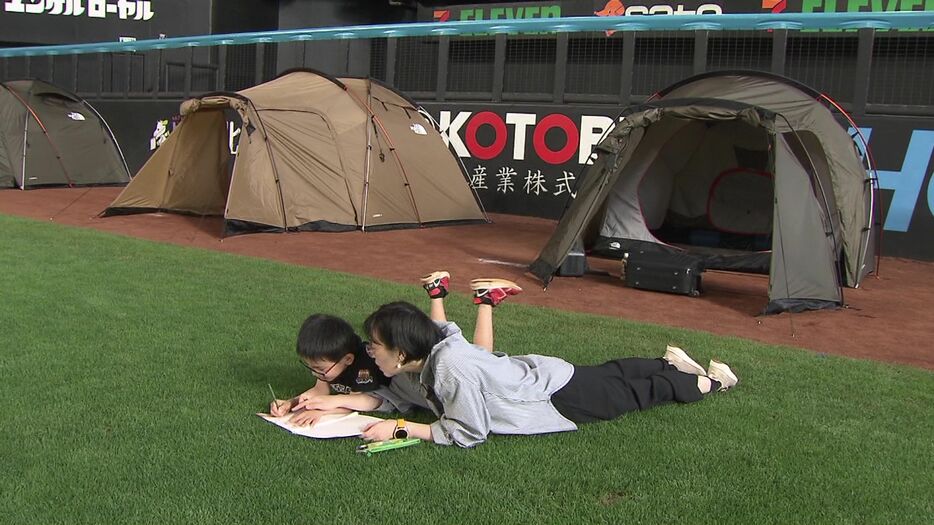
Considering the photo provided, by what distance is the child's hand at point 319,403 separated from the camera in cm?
442

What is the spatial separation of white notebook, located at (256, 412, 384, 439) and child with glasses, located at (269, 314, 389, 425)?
0.04m

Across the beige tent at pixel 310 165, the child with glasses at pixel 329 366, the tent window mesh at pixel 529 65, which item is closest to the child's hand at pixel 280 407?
the child with glasses at pixel 329 366

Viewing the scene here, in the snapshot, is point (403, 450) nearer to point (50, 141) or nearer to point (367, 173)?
point (367, 173)

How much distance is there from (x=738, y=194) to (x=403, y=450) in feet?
28.3

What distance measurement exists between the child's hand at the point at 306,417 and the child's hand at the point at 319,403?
28 millimetres

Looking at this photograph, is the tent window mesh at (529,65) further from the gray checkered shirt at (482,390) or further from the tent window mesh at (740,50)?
the gray checkered shirt at (482,390)

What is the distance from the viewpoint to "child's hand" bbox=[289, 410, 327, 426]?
14.0ft

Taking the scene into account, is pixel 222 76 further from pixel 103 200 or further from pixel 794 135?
pixel 794 135

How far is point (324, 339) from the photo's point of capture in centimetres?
434

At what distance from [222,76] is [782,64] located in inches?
476

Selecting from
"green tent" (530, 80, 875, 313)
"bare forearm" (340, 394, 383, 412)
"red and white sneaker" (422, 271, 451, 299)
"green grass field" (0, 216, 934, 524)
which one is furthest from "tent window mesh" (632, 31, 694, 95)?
"bare forearm" (340, 394, 383, 412)

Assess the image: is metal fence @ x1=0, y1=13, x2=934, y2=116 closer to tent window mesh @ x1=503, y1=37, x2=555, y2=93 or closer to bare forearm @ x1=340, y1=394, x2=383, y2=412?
tent window mesh @ x1=503, y1=37, x2=555, y2=93

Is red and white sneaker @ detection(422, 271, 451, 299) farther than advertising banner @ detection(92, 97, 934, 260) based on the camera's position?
No

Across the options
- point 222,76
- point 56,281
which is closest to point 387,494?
point 56,281
